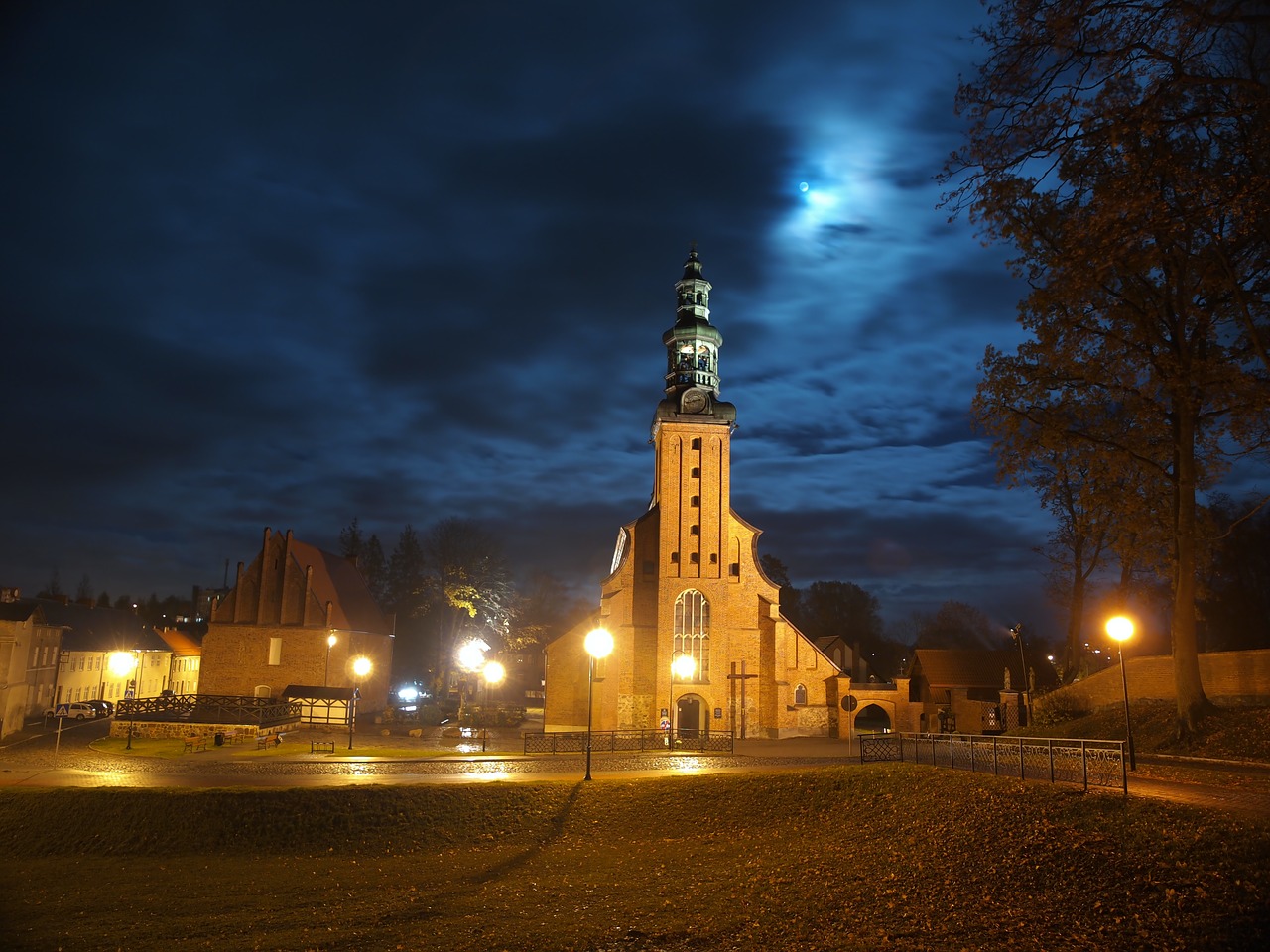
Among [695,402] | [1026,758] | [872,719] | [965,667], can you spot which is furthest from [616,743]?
[872,719]

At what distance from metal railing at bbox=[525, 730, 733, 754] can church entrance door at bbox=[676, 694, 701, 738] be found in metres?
7.08

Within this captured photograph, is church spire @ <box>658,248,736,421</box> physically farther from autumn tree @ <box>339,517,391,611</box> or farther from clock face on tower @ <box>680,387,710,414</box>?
autumn tree @ <box>339,517,391,611</box>

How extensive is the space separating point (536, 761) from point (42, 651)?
1512 inches

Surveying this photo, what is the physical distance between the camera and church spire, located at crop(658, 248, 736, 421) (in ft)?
152

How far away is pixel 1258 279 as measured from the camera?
737 inches

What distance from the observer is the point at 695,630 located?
44.7 metres

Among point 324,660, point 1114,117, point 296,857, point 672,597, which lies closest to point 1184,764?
point 1114,117

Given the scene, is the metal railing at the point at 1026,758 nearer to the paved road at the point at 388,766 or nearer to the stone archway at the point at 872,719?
the paved road at the point at 388,766

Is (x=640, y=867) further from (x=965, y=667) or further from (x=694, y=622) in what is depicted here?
(x=965, y=667)

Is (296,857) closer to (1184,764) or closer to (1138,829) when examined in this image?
(1138,829)

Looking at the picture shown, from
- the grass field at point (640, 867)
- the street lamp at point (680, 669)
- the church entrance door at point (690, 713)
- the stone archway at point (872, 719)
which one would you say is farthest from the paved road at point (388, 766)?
the stone archway at point (872, 719)

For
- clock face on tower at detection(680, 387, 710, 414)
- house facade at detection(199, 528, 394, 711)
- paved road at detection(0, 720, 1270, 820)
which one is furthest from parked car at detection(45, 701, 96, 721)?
clock face on tower at detection(680, 387, 710, 414)

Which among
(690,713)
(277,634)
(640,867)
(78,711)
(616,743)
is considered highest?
(277,634)

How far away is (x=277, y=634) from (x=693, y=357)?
29.2 m
